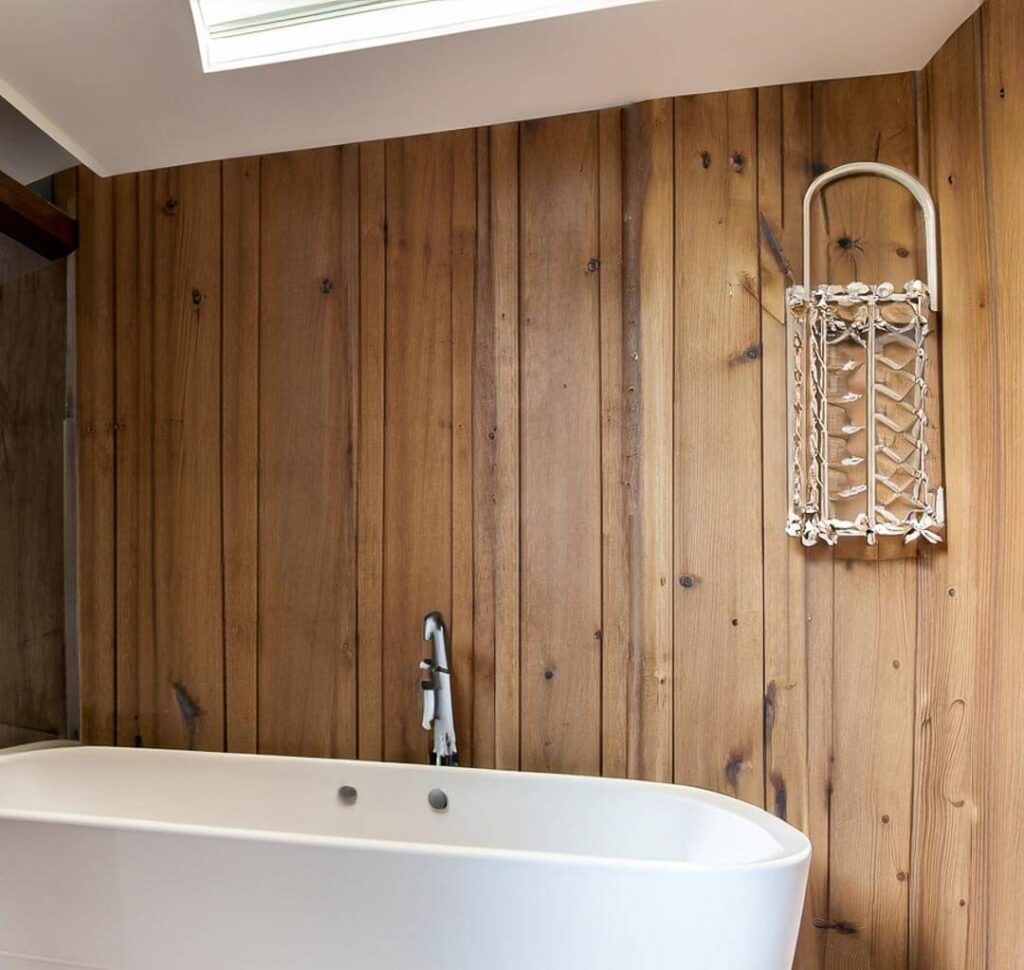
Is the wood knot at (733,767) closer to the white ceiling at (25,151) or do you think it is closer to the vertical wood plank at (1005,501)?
the vertical wood plank at (1005,501)

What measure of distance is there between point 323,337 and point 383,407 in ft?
0.79

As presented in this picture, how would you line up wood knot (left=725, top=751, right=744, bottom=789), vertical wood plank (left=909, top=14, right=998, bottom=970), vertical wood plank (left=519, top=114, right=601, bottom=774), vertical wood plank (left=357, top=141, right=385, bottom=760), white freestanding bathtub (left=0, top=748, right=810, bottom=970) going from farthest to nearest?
vertical wood plank (left=357, top=141, right=385, bottom=760)
vertical wood plank (left=519, top=114, right=601, bottom=774)
wood knot (left=725, top=751, right=744, bottom=789)
vertical wood plank (left=909, top=14, right=998, bottom=970)
white freestanding bathtub (left=0, top=748, right=810, bottom=970)

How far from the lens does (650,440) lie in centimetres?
172

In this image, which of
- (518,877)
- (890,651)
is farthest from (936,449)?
(518,877)

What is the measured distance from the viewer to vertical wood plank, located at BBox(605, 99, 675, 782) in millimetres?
1703

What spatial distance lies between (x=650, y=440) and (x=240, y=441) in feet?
3.38

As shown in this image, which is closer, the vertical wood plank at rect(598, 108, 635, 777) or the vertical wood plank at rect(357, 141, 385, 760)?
the vertical wood plank at rect(598, 108, 635, 777)

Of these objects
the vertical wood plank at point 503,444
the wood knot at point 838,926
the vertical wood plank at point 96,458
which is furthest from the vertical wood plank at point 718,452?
the vertical wood plank at point 96,458

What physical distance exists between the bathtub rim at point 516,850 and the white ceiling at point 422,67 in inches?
56.1

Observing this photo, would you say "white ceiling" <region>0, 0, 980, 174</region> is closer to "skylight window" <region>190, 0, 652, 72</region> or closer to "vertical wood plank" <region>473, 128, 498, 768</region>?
"skylight window" <region>190, 0, 652, 72</region>

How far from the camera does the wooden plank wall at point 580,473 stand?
1512 mm

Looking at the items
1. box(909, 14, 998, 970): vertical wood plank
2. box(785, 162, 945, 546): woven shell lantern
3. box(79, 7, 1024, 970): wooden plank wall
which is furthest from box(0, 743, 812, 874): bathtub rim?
box(785, 162, 945, 546): woven shell lantern

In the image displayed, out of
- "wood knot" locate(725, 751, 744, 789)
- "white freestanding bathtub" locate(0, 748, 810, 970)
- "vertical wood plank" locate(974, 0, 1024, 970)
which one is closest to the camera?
"white freestanding bathtub" locate(0, 748, 810, 970)

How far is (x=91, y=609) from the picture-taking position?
207cm
